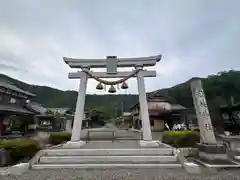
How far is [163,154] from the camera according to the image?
25.0 feet

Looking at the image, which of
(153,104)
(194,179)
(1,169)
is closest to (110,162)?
(194,179)

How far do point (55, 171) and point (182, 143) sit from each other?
6895 mm

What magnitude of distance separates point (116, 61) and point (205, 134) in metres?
5.91

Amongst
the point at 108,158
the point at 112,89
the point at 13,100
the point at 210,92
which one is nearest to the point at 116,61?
the point at 112,89

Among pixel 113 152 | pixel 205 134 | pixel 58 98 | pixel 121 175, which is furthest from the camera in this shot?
pixel 58 98

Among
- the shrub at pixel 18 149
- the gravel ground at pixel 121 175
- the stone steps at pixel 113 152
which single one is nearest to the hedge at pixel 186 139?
the stone steps at pixel 113 152

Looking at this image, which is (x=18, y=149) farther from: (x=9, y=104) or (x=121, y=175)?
(x=9, y=104)

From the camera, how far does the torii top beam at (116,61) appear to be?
389 inches

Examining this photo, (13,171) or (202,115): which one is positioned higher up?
(202,115)

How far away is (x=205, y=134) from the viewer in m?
8.37

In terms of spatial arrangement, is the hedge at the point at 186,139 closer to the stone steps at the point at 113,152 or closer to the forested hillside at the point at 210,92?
the stone steps at the point at 113,152

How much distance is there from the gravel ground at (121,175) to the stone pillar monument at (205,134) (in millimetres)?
1301

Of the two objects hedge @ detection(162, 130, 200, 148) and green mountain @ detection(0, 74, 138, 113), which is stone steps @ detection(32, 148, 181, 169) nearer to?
hedge @ detection(162, 130, 200, 148)

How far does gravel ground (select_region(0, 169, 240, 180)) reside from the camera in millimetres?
5613
